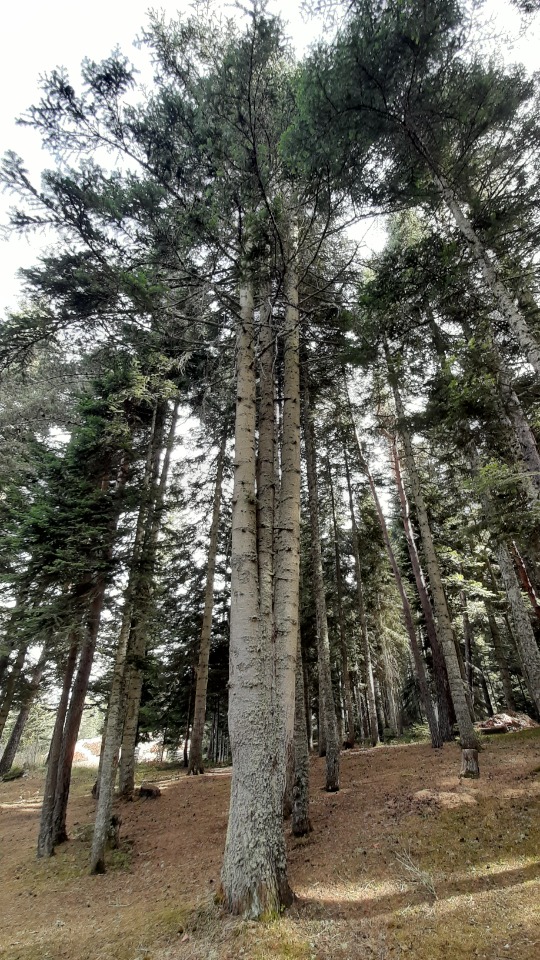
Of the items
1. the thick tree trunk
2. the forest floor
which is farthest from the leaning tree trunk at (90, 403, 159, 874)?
the thick tree trunk

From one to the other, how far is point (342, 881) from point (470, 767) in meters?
4.12

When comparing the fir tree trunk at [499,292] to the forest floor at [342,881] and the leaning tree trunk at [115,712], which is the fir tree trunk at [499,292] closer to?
the forest floor at [342,881]

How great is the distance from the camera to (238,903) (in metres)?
3.91

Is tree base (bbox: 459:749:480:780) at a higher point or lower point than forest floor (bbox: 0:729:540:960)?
higher

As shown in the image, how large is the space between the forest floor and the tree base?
0.70 feet

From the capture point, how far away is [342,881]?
498 centimetres

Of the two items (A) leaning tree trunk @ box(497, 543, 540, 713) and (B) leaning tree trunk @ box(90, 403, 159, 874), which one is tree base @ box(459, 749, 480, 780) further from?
(B) leaning tree trunk @ box(90, 403, 159, 874)

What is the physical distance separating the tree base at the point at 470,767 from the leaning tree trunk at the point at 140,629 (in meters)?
6.97

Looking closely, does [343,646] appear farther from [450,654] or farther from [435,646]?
[450,654]

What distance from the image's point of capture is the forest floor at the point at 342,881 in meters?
3.53

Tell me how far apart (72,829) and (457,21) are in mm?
17899

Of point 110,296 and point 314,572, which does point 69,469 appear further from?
point 314,572

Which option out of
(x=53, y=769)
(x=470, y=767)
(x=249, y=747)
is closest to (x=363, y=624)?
(x=470, y=767)

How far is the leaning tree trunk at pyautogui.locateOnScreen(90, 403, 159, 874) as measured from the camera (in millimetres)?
7375
